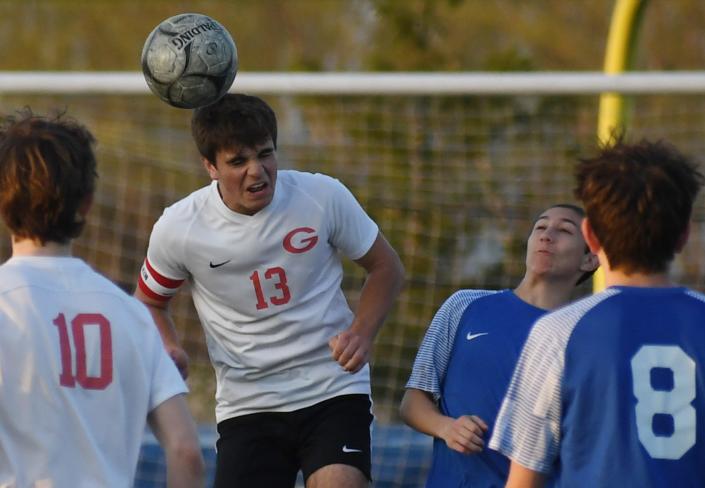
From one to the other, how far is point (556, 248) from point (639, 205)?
4.87 ft

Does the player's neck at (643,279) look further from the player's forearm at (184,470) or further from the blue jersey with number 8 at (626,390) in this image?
the player's forearm at (184,470)

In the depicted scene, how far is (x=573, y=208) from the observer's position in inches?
190

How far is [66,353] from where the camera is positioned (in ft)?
10.4

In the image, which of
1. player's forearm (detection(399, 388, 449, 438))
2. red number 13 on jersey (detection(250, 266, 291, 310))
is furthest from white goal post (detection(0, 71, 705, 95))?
player's forearm (detection(399, 388, 449, 438))

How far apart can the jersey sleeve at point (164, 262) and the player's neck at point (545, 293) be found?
130cm

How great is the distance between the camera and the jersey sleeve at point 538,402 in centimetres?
321

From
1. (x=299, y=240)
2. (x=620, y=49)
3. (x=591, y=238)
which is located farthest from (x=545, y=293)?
(x=620, y=49)

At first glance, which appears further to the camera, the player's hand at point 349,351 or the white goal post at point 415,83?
the white goal post at point 415,83

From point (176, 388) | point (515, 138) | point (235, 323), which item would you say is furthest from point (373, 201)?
point (176, 388)

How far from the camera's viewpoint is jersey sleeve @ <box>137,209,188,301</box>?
517cm

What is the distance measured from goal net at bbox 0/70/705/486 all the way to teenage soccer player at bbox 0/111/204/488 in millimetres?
4892

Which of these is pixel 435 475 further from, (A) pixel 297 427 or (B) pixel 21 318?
(B) pixel 21 318

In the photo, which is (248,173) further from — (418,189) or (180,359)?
(418,189)

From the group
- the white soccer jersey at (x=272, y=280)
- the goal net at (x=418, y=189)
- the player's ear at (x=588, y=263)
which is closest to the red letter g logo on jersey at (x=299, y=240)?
the white soccer jersey at (x=272, y=280)
